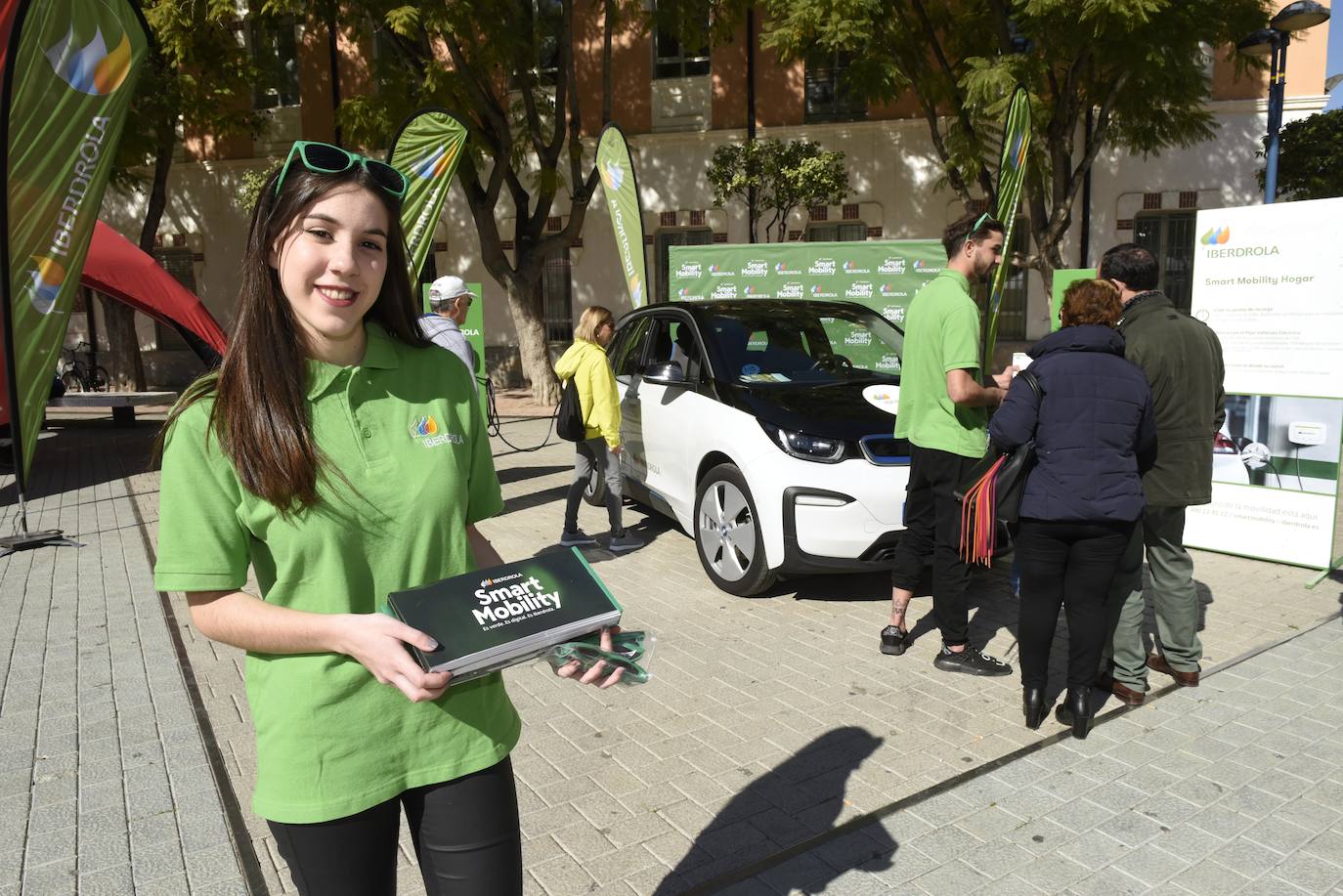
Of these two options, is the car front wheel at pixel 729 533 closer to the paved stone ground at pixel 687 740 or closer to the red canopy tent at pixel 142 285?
the paved stone ground at pixel 687 740

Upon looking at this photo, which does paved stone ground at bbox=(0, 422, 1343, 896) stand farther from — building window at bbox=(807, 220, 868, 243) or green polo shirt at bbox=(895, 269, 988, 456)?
building window at bbox=(807, 220, 868, 243)

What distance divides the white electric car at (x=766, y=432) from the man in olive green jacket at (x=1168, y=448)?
1.29m

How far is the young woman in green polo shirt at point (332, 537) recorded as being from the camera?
142 cm

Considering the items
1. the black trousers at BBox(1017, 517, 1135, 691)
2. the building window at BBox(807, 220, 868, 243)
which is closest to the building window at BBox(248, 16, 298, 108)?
the building window at BBox(807, 220, 868, 243)

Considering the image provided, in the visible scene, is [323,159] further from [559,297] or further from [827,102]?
[559,297]

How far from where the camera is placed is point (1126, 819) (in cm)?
314

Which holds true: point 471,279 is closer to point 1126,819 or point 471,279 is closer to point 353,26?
point 353,26

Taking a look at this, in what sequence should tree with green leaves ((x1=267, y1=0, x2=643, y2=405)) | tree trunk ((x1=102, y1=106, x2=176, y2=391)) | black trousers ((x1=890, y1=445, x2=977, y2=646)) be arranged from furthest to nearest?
tree trunk ((x1=102, y1=106, x2=176, y2=391))
tree with green leaves ((x1=267, y1=0, x2=643, y2=405))
black trousers ((x1=890, y1=445, x2=977, y2=646))

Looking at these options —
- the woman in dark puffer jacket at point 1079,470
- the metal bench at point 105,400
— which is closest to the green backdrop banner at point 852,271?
the woman in dark puffer jacket at point 1079,470

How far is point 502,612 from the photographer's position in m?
1.41

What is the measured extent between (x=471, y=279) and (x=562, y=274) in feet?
7.09

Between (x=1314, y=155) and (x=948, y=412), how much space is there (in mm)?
15675

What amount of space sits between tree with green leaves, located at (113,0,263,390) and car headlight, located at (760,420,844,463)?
12.9m

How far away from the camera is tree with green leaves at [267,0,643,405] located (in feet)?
45.1
